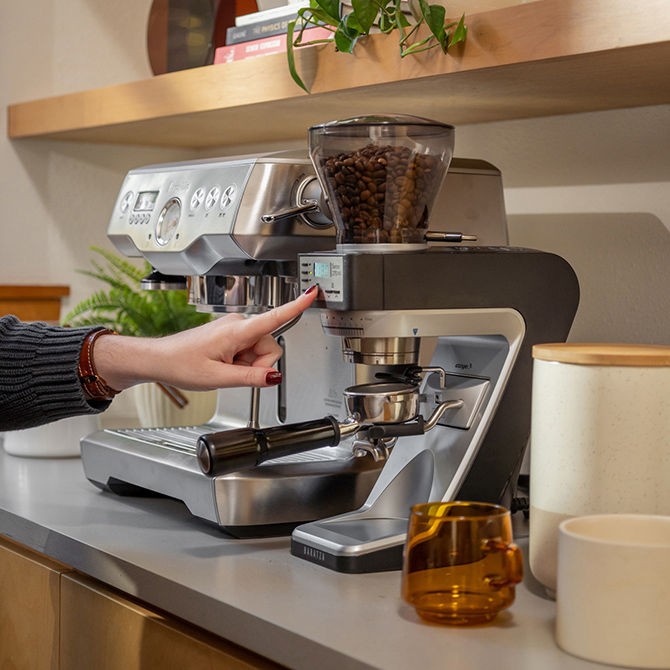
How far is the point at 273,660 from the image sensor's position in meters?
0.85

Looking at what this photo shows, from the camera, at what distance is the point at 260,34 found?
1.43m

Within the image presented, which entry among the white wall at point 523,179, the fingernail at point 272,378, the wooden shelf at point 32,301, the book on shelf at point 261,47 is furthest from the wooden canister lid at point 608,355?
the wooden shelf at point 32,301

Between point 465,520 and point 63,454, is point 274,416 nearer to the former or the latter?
point 63,454

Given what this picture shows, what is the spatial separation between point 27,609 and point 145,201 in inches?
20.9

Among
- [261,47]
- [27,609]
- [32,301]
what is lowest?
[27,609]

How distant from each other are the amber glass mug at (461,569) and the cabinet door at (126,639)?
15cm

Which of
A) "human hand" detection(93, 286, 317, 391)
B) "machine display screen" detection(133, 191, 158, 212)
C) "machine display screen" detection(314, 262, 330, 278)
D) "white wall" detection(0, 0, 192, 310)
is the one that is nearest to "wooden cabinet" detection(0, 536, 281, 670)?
"human hand" detection(93, 286, 317, 391)

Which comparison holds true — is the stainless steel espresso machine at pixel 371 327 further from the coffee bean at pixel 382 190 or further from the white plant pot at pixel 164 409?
the white plant pot at pixel 164 409

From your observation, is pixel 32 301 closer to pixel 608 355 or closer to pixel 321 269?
pixel 321 269

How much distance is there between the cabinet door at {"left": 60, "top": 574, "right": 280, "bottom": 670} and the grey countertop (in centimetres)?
2

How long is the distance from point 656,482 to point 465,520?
16 centimetres

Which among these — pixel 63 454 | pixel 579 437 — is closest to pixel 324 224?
pixel 579 437

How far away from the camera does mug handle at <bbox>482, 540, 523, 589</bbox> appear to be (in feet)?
2.72

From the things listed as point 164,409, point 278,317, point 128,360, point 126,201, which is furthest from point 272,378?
point 164,409
